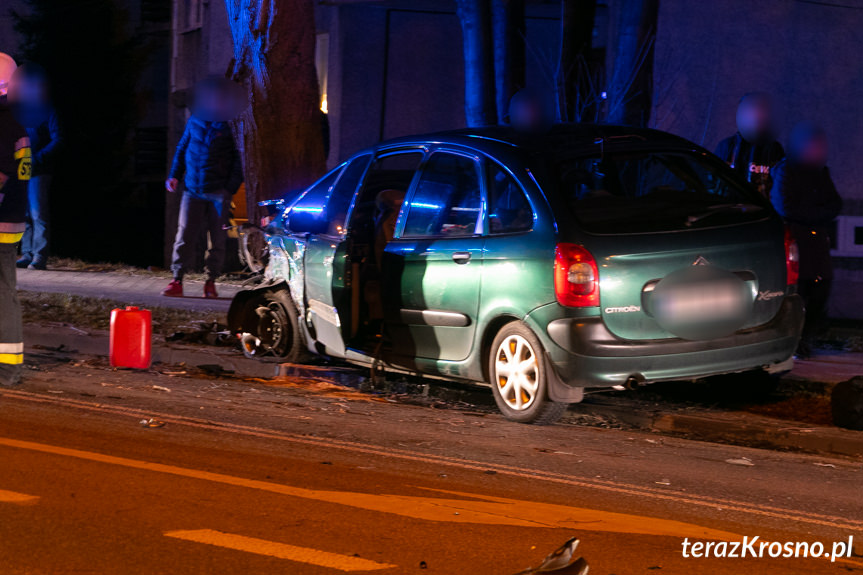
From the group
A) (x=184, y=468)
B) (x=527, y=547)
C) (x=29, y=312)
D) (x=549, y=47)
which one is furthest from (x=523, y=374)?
(x=549, y=47)

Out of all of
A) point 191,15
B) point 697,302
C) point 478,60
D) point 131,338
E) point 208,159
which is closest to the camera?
point 697,302

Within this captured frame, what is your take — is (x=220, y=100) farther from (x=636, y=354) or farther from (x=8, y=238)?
(x=636, y=354)

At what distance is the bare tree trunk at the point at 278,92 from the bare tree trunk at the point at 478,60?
3.06 m

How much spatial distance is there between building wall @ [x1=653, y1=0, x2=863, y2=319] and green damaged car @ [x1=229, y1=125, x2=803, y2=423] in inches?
263

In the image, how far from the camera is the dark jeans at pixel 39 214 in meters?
17.6

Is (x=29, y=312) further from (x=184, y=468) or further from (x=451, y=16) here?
(x=451, y=16)

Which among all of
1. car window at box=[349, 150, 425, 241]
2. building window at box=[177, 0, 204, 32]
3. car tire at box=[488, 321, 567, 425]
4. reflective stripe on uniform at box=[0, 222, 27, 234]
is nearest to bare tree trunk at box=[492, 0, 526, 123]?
car window at box=[349, 150, 425, 241]

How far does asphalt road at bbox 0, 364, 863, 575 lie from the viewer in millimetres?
4891

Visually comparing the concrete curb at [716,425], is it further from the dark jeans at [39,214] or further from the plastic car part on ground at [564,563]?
the dark jeans at [39,214]

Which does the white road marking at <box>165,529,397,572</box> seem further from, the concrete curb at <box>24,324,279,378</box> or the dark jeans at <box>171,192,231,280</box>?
the dark jeans at <box>171,192,231,280</box>

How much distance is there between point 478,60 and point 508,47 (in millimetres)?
430

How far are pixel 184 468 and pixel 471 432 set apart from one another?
6.07 ft

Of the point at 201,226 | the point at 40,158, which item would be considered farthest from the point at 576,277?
the point at 40,158

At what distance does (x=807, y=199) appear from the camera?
32.6 ft
